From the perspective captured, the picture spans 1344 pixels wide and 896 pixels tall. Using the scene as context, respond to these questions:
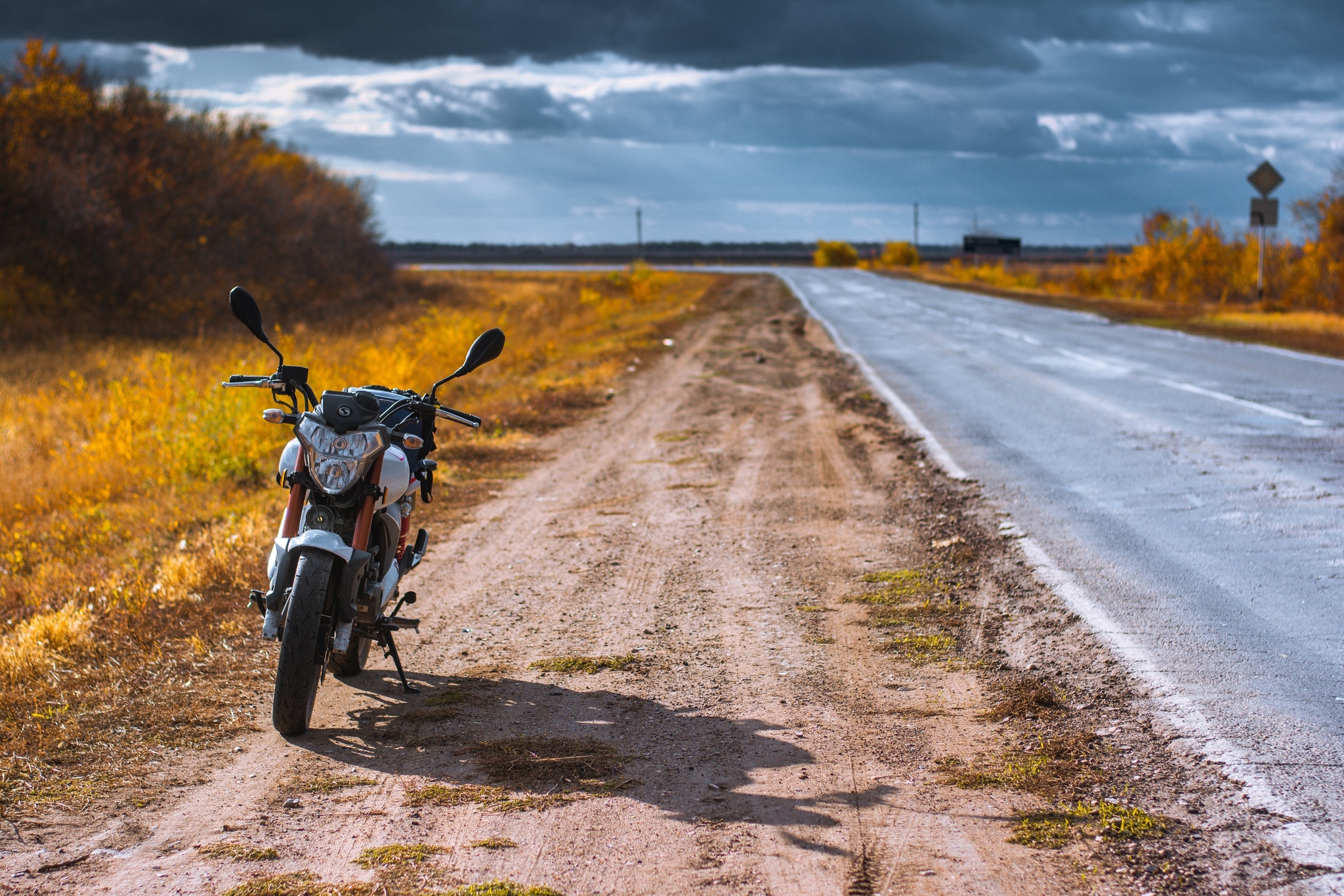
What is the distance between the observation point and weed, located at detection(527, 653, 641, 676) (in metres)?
4.95

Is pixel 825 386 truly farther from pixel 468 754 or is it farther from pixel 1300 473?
pixel 468 754

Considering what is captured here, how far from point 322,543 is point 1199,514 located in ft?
18.9

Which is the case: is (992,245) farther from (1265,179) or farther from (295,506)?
(295,506)

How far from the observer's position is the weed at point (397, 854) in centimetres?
322

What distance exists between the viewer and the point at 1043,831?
3.29 m

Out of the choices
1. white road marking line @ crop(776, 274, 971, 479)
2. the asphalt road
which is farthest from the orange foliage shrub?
the asphalt road

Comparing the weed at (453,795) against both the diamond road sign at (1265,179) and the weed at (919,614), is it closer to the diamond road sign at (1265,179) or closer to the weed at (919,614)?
the weed at (919,614)

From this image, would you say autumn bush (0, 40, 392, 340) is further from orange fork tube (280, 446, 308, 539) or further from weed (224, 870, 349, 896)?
weed (224, 870, 349, 896)

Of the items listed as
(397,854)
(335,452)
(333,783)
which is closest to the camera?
(397,854)

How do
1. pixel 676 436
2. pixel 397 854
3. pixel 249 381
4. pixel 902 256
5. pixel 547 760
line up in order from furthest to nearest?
pixel 902 256
pixel 676 436
pixel 249 381
pixel 547 760
pixel 397 854

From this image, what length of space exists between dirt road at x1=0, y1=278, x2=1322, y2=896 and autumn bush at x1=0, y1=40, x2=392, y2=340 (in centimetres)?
2163

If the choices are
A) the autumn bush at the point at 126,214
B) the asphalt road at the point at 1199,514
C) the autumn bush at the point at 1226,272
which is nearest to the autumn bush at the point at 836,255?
the autumn bush at the point at 1226,272

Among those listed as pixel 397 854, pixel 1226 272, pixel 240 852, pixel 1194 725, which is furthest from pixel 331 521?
pixel 1226 272

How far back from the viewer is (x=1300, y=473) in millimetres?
8070
